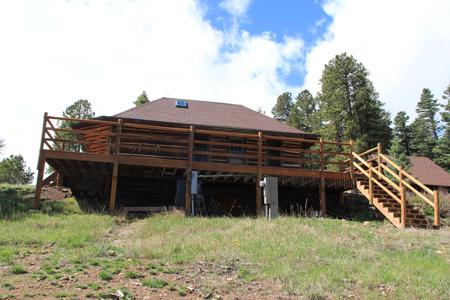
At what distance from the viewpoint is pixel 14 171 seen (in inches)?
2121

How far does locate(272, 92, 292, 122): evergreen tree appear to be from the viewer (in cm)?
6074

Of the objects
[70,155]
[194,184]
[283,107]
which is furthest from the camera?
[283,107]

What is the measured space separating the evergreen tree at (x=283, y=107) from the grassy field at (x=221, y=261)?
47.6 meters

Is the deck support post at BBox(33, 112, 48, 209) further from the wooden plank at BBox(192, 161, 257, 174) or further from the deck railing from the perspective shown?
the wooden plank at BBox(192, 161, 257, 174)

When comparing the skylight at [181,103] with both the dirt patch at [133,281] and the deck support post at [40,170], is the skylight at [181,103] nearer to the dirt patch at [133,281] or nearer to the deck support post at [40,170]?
the deck support post at [40,170]

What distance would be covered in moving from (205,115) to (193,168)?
5.35 meters

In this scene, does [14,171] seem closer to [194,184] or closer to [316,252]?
[194,184]

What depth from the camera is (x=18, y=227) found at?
42.3ft

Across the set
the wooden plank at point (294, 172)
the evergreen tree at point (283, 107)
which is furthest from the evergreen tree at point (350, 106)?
the wooden plank at point (294, 172)

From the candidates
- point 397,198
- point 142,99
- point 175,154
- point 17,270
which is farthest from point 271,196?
point 142,99

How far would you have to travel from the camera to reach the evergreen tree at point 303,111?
54213mm

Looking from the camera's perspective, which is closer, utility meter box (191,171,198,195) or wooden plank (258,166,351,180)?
utility meter box (191,171,198,195)

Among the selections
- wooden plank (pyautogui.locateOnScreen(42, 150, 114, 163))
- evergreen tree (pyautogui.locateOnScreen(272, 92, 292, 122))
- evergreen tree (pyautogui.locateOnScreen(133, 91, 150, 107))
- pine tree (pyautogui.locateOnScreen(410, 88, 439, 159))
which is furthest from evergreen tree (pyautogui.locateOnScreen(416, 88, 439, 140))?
wooden plank (pyautogui.locateOnScreen(42, 150, 114, 163))

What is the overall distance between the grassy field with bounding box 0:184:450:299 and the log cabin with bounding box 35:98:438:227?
3535 millimetres
